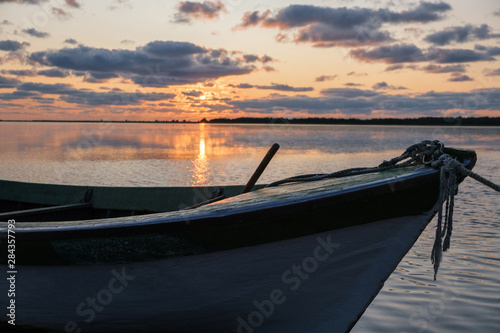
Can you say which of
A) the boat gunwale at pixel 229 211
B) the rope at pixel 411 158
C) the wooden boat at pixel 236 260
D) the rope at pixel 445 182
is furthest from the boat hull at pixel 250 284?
the rope at pixel 411 158

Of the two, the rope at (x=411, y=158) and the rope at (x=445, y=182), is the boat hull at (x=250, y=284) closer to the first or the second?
the rope at (x=445, y=182)

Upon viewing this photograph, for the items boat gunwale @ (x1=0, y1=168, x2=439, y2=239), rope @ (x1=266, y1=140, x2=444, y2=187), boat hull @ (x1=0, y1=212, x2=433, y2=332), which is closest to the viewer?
boat gunwale @ (x1=0, y1=168, x2=439, y2=239)

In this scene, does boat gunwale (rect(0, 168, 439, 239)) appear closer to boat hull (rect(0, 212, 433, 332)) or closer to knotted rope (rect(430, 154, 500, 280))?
knotted rope (rect(430, 154, 500, 280))

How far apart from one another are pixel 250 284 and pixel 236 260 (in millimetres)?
265

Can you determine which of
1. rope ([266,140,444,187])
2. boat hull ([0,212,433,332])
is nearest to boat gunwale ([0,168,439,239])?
boat hull ([0,212,433,332])

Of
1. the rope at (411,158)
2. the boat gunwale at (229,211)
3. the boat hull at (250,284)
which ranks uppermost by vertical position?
the rope at (411,158)

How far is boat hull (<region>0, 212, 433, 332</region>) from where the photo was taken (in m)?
3.60

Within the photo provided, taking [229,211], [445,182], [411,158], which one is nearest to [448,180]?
[445,182]

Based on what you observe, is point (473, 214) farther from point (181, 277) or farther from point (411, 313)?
point (181, 277)

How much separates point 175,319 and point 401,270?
13.1 ft

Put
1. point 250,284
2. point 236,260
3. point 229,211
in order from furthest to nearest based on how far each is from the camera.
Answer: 1. point 250,284
2. point 236,260
3. point 229,211

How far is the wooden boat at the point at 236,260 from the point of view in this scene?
136 inches

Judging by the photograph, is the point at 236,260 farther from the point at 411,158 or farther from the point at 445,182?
the point at 411,158

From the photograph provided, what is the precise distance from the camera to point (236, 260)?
359 cm
